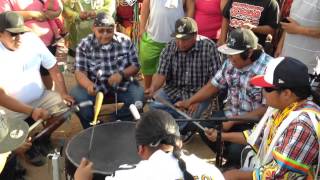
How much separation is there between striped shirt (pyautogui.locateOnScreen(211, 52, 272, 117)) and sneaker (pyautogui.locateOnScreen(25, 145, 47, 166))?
1.93 metres

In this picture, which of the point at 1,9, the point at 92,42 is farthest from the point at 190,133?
the point at 1,9

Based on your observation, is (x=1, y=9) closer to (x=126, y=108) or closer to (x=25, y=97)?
(x=25, y=97)

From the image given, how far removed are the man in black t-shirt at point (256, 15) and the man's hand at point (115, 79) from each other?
136 centimetres

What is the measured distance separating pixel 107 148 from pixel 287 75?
142 centimetres

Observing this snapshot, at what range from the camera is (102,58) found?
4.66 m

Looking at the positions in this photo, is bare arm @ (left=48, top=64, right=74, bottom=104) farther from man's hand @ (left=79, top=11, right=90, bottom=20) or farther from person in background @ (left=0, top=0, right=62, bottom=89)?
man's hand @ (left=79, top=11, right=90, bottom=20)

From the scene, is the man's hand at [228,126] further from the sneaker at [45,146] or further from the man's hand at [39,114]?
the sneaker at [45,146]

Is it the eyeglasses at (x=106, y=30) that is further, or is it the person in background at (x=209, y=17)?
the person in background at (x=209, y=17)

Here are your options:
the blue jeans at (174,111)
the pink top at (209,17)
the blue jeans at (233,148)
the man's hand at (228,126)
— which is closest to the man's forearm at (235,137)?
the blue jeans at (233,148)

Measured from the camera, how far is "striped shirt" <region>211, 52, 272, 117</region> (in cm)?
386

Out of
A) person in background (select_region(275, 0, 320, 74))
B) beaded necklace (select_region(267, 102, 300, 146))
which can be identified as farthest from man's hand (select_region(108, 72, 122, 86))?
beaded necklace (select_region(267, 102, 300, 146))

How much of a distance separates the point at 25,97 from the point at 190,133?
178 centimetres

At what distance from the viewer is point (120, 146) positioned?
328 centimetres

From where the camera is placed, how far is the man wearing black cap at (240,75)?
3773 millimetres
